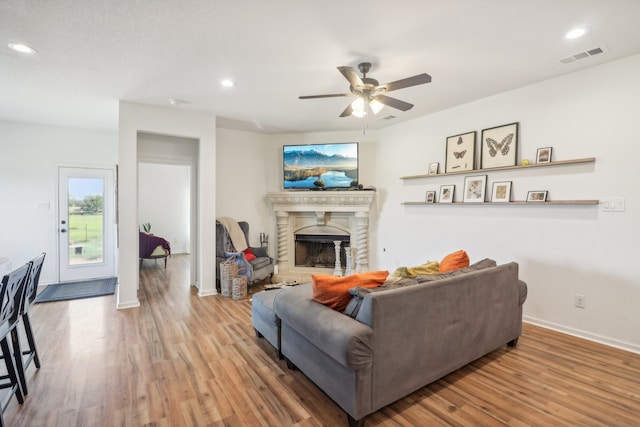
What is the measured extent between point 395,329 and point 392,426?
0.56m

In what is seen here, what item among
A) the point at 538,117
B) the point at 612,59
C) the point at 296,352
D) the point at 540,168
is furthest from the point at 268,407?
the point at 612,59

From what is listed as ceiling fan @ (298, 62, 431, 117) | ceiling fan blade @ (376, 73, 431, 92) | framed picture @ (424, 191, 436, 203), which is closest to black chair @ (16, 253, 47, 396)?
ceiling fan @ (298, 62, 431, 117)

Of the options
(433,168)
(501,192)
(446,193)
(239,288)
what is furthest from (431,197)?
(239,288)

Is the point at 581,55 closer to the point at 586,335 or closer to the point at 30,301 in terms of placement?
the point at 586,335

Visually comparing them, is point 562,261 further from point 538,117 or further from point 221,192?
point 221,192

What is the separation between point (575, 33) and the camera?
2.38 m

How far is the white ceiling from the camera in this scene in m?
2.08

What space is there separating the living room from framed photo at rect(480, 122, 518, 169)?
71 mm

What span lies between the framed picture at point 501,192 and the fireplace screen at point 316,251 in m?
2.68

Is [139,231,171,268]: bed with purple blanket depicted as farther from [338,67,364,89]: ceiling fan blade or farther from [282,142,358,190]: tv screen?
[338,67,364,89]: ceiling fan blade

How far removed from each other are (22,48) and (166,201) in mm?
5739

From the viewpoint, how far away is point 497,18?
219 centimetres

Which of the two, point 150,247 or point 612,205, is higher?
point 612,205

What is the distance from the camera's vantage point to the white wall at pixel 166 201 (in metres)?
7.70
